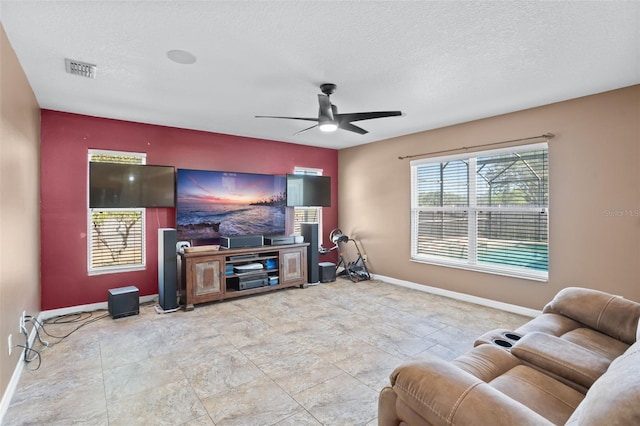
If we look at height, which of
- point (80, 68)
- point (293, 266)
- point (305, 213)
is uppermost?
point (80, 68)

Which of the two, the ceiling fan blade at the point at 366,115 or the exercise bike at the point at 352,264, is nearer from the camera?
the ceiling fan blade at the point at 366,115

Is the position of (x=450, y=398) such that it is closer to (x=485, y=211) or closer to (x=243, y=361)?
(x=243, y=361)

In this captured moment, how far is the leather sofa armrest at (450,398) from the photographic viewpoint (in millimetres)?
1054

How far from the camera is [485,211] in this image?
14.6ft

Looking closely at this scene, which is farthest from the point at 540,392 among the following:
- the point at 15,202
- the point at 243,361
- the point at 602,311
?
the point at 15,202

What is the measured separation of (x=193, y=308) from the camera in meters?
4.23

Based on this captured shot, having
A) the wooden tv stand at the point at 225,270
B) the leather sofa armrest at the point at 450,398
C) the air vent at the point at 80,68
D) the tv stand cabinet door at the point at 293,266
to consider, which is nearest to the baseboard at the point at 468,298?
the tv stand cabinet door at the point at 293,266

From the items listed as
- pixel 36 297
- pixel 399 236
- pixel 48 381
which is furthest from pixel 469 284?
pixel 36 297

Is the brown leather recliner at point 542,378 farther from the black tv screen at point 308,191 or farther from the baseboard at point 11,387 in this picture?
the black tv screen at point 308,191

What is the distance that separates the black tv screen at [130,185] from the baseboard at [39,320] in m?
1.30

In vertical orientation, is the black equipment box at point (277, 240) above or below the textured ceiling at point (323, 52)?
below

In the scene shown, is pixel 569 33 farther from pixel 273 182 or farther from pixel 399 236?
pixel 273 182

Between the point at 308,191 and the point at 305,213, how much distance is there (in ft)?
2.00

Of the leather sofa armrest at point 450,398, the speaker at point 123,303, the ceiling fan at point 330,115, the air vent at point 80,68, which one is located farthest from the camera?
the speaker at point 123,303
